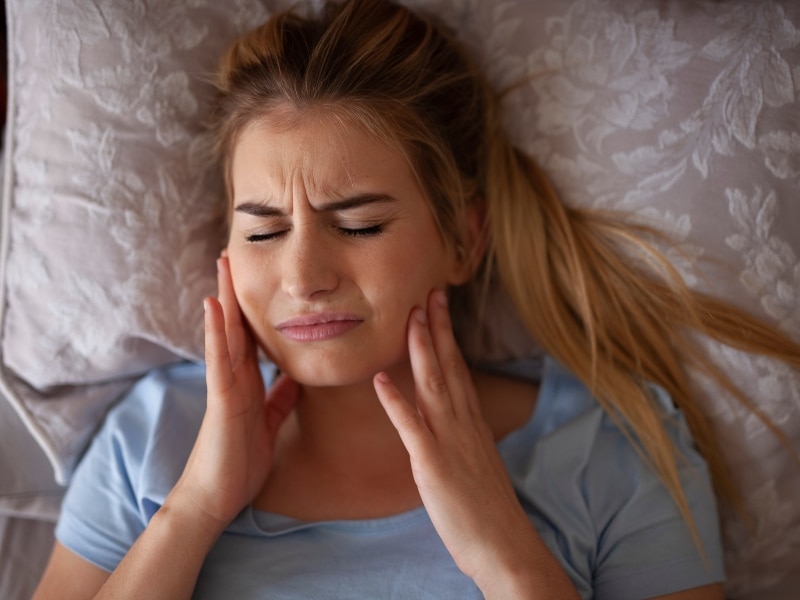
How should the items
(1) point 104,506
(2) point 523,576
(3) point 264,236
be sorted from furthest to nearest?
(1) point 104,506 < (3) point 264,236 < (2) point 523,576

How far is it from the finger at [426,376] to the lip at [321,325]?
111mm

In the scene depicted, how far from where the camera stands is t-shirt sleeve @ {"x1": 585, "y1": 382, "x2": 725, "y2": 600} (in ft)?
4.50

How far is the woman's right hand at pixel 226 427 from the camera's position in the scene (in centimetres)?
138

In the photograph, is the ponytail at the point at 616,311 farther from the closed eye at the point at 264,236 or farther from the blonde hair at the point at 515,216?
the closed eye at the point at 264,236

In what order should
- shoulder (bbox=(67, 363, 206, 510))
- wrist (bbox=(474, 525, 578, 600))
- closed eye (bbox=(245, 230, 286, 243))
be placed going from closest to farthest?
wrist (bbox=(474, 525, 578, 600)) < closed eye (bbox=(245, 230, 286, 243)) < shoulder (bbox=(67, 363, 206, 510))

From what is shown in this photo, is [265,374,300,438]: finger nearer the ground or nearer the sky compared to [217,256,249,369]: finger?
nearer the ground

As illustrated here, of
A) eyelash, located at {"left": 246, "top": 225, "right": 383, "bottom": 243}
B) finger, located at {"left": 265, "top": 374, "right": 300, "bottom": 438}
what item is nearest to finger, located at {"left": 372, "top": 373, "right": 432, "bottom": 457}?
eyelash, located at {"left": 246, "top": 225, "right": 383, "bottom": 243}

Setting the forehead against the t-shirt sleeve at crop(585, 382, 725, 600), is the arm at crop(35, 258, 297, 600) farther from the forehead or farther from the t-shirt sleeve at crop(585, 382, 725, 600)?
the t-shirt sleeve at crop(585, 382, 725, 600)

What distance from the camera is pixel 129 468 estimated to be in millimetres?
1494

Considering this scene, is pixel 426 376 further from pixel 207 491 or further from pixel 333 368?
pixel 207 491

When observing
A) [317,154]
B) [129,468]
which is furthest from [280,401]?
[317,154]

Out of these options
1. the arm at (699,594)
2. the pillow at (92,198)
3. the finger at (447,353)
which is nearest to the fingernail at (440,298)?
the finger at (447,353)

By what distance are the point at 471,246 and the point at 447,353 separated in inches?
10.2

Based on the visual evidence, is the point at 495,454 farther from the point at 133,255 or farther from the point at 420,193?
the point at 133,255
